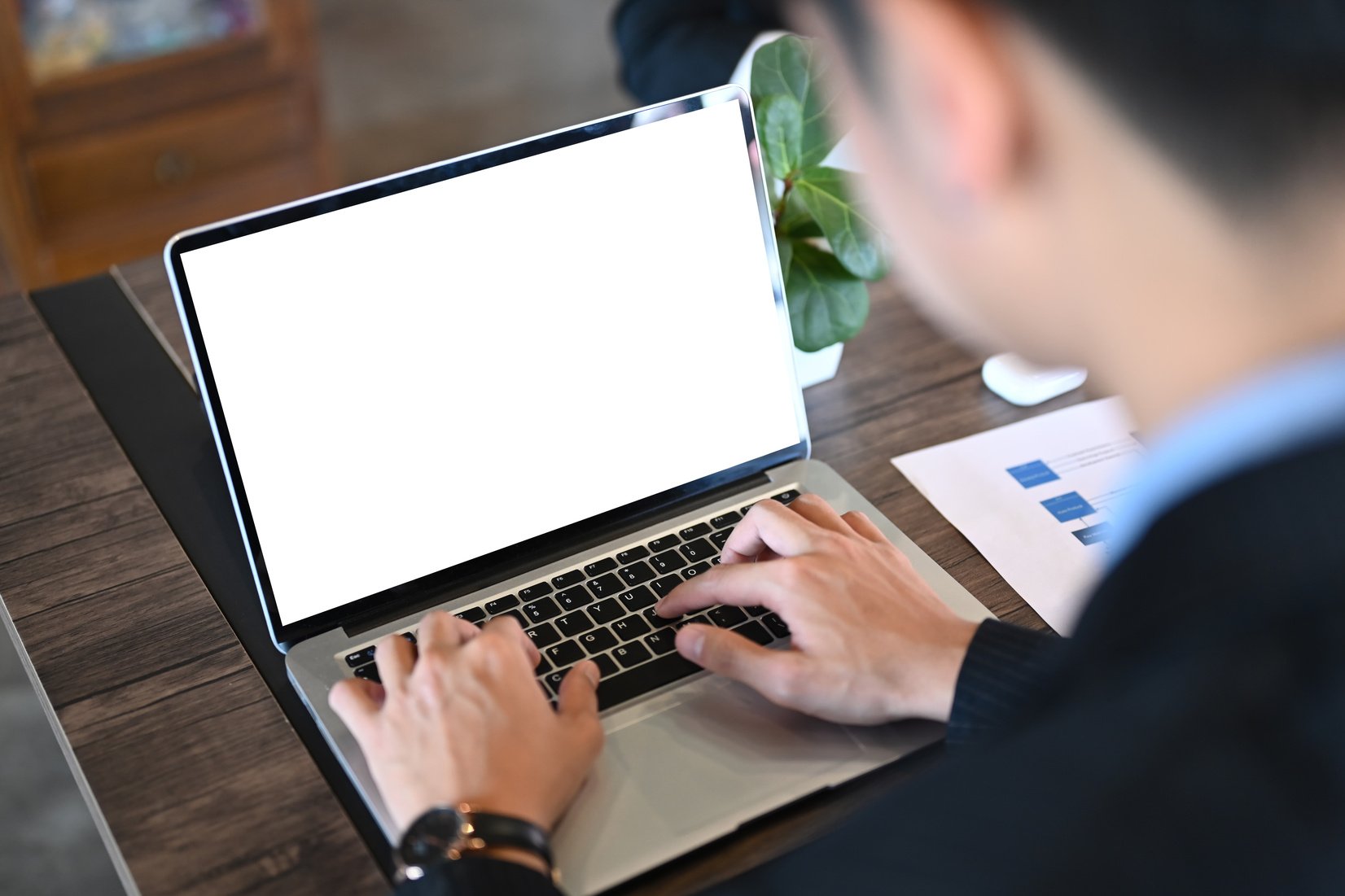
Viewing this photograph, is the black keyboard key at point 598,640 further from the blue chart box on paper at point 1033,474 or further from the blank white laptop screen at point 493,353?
the blue chart box on paper at point 1033,474

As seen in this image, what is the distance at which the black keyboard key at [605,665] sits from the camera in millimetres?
786

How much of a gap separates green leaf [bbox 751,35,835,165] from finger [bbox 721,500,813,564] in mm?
288

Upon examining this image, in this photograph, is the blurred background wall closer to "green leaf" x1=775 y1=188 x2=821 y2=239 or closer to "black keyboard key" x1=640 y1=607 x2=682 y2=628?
"green leaf" x1=775 y1=188 x2=821 y2=239

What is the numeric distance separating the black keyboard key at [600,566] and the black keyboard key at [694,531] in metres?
0.06

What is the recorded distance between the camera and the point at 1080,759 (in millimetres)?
462

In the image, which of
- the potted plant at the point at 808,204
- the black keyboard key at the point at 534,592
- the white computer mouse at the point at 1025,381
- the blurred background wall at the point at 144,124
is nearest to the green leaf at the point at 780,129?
the potted plant at the point at 808,204

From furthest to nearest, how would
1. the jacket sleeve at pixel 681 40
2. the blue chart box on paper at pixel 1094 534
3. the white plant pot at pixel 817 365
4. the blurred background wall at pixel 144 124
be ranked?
the blurred background wall at pixel 144 124
the jacket sleeve at pixel 681 40
the white plant pot at pixel 817 365
the blue chart box on paper at pixel 1094 534

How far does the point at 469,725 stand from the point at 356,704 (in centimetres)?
8

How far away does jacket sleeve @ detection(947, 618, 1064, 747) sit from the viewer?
0.71 m

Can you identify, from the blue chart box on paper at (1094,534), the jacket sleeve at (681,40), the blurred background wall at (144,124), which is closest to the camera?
the blue chart box on paper at (1094,534)

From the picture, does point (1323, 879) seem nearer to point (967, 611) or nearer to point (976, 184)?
point (976, 184)

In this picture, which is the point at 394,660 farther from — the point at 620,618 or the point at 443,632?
the point at 620,618

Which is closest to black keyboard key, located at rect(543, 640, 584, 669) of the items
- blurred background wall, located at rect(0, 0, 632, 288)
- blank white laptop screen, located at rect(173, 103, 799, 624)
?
blank white laptop screen, located at rect(173, 103, 799, 624)

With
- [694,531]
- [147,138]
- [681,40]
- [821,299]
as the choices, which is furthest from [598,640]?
[147,138]
